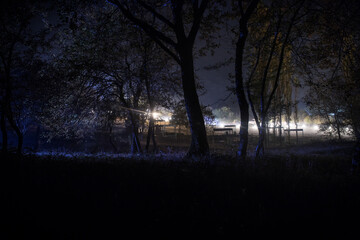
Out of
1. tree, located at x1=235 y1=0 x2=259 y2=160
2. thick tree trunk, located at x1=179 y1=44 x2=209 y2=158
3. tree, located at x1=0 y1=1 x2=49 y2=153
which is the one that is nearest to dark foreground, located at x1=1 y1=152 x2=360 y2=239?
thick tree trunk, located at x1=179 y1=44 x2=209 y2=158

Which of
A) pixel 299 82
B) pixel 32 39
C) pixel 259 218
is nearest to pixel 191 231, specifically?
pixel 259 218

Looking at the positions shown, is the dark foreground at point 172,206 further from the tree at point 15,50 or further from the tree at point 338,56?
the tree at point 15,50

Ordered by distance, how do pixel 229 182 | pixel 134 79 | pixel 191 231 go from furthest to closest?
pixel 134 79
pixel 229 182
pixel 191 231

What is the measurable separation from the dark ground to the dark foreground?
0.01 metres

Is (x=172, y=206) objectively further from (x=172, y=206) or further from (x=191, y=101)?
(x=191, y=101)

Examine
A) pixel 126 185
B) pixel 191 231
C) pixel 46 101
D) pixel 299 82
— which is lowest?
pixel 191 231

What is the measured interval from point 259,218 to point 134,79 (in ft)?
35.8

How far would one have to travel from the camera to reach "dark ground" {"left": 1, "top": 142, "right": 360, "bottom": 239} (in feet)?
6.63

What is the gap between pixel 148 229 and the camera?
80.6 inches

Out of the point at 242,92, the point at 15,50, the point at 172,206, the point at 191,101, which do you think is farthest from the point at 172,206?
the point at 15,50

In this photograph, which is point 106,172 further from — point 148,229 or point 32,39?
point 32,39

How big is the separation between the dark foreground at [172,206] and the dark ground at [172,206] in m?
0.01

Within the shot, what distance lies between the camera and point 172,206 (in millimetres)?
2484

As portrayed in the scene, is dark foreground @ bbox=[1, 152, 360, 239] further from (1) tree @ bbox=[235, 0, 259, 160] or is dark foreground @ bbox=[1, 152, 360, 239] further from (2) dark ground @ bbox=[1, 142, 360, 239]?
(1) tree @ bbox=[235, 0, 259, 160]
